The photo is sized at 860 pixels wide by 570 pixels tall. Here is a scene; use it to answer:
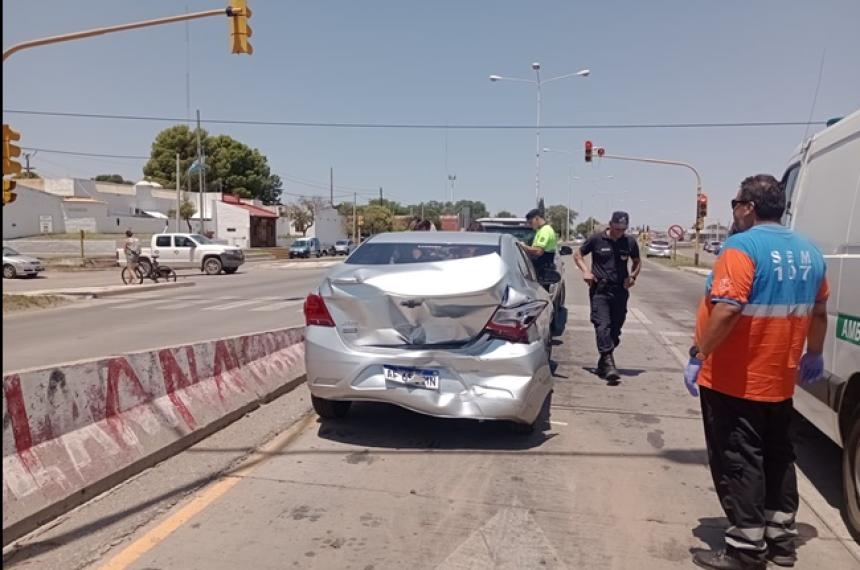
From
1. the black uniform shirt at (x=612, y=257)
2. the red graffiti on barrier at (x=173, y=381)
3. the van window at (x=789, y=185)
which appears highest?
the van window at (x=789, y=185)

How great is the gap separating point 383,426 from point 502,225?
11113 mm

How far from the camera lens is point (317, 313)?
212 inches

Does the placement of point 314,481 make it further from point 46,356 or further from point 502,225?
point 502,225

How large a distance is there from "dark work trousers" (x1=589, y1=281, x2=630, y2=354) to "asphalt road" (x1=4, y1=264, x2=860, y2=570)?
1.53 meters

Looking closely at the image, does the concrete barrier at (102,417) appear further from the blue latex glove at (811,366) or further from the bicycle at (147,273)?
the bicycle at (147,273)

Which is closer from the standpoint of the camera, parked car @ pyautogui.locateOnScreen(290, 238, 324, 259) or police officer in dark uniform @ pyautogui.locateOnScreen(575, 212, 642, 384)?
police officer in dark uniform @ pyautogui.locateOnScreen(575, 212, 642, 384)

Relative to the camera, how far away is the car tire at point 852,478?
3.84 metres

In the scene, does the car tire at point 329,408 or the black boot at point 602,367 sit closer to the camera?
the car tire at point 329,408

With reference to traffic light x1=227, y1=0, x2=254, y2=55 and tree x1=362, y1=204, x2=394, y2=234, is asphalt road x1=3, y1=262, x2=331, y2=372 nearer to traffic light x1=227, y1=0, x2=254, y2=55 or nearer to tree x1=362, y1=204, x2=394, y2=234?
traffic light x1=227, y1=0, x2=254, y2=55

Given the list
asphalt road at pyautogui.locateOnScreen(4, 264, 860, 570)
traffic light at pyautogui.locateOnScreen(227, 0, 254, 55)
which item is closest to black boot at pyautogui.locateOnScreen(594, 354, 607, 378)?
asphalt road at pyautogui.locateOnScreen(4, 264, 860, 570)

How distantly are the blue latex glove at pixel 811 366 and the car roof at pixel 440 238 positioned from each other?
2812 millimetres

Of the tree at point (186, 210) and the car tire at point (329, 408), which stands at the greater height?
the tree at point (186, 210)

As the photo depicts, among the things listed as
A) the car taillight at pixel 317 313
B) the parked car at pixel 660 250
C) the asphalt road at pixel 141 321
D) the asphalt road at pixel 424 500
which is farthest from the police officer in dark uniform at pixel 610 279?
the parked car at pixel 660 250

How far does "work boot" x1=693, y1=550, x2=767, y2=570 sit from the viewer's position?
3.50 m
